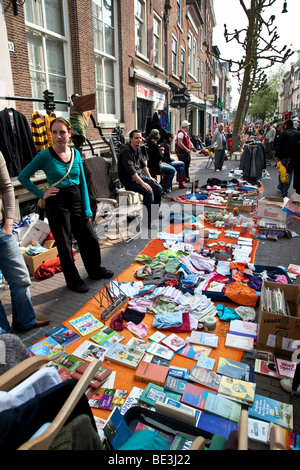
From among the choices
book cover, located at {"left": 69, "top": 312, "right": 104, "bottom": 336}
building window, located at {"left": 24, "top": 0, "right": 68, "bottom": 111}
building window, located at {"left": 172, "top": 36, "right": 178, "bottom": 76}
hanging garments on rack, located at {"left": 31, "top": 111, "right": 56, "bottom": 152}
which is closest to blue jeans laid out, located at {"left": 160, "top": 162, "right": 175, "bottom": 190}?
building window, located at {"left": 24, "top": 0, "right": 68, "bottom": 111}

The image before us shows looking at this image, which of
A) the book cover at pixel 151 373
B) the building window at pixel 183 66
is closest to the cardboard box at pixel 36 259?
the book cover at pixel 151 373

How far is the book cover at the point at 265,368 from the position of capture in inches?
106

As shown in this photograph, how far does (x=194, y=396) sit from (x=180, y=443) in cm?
55

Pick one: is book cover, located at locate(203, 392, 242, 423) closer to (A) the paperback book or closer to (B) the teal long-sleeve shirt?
(A) the paperback book

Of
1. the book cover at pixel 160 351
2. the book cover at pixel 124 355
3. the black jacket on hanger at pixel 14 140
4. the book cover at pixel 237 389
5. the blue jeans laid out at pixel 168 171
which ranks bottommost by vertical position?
the book cover at pixel 237 389

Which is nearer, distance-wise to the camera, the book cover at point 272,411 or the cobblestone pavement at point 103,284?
→ the book cover at point 272,411

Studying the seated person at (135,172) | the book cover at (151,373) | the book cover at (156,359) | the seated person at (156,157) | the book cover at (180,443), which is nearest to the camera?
the book cover at (180,443)

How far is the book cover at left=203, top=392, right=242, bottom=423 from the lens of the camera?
227 centimetres

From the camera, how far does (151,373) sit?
105 inches

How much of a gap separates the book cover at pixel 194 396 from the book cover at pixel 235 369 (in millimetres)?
291

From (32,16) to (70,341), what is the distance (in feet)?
26.2

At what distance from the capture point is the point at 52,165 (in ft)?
11.6

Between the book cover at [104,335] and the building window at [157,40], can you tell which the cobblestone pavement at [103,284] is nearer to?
the book cover at [104,335]

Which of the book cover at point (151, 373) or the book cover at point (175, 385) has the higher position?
the book cover at point (151, 373)
